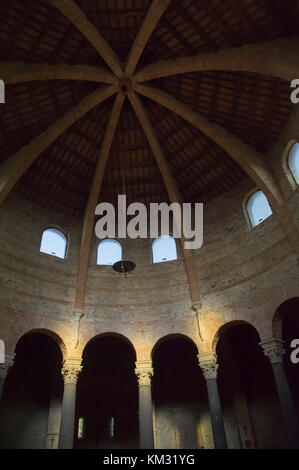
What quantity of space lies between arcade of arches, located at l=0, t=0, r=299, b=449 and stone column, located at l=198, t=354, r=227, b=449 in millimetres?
56

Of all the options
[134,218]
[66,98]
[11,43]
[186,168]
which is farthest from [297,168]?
[11,43]

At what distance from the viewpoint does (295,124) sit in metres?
13.9

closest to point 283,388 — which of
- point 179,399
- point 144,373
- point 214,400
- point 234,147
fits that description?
point 214,400

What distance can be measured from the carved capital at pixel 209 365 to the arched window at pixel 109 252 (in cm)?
607

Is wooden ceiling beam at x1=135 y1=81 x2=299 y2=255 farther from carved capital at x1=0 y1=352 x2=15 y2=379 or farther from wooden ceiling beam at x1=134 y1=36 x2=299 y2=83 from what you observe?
carved capital at x1=0 y1=352 x2=15 y2=379

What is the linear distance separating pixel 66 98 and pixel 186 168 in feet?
20.3

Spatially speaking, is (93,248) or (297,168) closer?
(297,168)

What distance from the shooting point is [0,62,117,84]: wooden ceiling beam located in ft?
41.2

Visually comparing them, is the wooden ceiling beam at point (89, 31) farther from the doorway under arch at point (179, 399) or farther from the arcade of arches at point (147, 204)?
the doorway under arch at point (179, 399)

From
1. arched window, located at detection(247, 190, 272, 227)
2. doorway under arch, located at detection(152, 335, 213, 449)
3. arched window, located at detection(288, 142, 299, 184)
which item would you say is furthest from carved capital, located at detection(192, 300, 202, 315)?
arched window, located at detection(288, 142, 299, 184)

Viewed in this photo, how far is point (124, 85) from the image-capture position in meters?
14.8

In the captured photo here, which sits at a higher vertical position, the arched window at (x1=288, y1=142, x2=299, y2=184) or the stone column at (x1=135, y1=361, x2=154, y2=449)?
the arched window at (x1=288, y1=142, x2=299, y2=184)

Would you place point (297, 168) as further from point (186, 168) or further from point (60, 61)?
point (60, 61)

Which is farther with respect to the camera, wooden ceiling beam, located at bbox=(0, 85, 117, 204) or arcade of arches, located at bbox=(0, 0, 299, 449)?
wooden ceiling beam, located at bbox=(0, 85, 117, 204)
